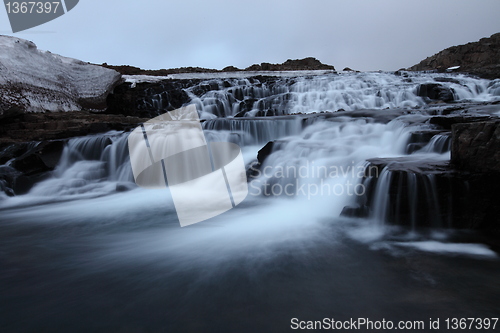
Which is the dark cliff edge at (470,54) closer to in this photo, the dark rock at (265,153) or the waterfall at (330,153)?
the waterfall at (330,153)

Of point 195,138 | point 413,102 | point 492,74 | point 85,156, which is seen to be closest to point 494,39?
point 492,74

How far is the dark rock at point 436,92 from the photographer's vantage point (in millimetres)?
10354

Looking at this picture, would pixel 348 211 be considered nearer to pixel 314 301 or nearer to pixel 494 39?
pixel 314 301

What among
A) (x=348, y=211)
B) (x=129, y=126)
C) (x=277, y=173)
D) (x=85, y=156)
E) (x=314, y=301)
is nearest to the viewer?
(x=314, y=301)

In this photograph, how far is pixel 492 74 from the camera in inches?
522

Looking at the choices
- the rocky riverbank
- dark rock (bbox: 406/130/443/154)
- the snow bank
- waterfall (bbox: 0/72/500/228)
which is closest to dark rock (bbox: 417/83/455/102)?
the rocky riverbank

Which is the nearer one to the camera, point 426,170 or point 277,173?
point 426,170

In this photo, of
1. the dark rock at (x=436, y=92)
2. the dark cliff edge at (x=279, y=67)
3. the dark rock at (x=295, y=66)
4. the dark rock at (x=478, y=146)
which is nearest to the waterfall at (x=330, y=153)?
the dark rock at (x=436, y=92)

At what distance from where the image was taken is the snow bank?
10.0 m

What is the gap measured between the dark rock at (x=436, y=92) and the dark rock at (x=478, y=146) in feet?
26.2

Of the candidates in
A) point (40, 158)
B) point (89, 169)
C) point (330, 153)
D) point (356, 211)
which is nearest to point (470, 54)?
point (330, 153)

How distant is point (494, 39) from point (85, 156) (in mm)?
34782

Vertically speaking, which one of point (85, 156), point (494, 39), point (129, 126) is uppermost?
point (494, 39)

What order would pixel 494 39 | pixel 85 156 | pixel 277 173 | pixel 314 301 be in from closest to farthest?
pixel 314 301
pixel 277 173
pixel 85 156
pixel 494 39
